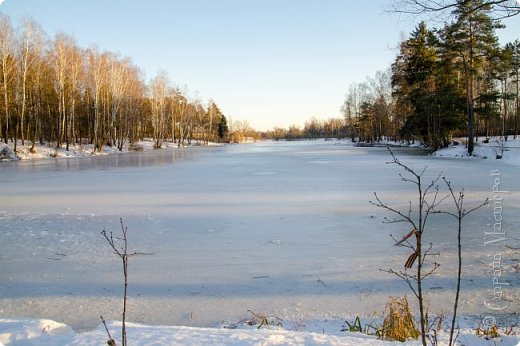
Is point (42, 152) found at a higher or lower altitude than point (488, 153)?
higher

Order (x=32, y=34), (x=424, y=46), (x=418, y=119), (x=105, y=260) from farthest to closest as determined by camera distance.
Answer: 1. (x=418, y=119)
2. (x=424, y=46)
3. (x=32, y=34)
4. (x=105, y=260)

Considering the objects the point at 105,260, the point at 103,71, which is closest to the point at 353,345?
the point at 105,260

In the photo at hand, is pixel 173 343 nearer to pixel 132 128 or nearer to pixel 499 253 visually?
pixel 499 253

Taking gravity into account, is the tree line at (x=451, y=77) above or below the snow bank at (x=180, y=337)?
above

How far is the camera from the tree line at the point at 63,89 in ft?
90.6

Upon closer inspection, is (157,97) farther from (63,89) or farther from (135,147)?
(63,89)

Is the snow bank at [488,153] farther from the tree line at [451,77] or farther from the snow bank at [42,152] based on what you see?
the snow bank at [42,152]

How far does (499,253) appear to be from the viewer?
4516 millimetres

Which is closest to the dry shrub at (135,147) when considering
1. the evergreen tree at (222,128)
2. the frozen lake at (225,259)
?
the frozen lake at (225,259)

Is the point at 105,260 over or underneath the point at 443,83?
underneath

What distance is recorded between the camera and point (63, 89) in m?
31.6

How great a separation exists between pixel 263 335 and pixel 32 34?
32.9 meters

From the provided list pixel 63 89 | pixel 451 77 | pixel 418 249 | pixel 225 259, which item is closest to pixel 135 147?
pixel 63 89

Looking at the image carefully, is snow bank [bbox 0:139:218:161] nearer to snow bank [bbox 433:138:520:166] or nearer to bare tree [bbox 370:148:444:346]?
bare tree [bbox 370:148:444:346]
